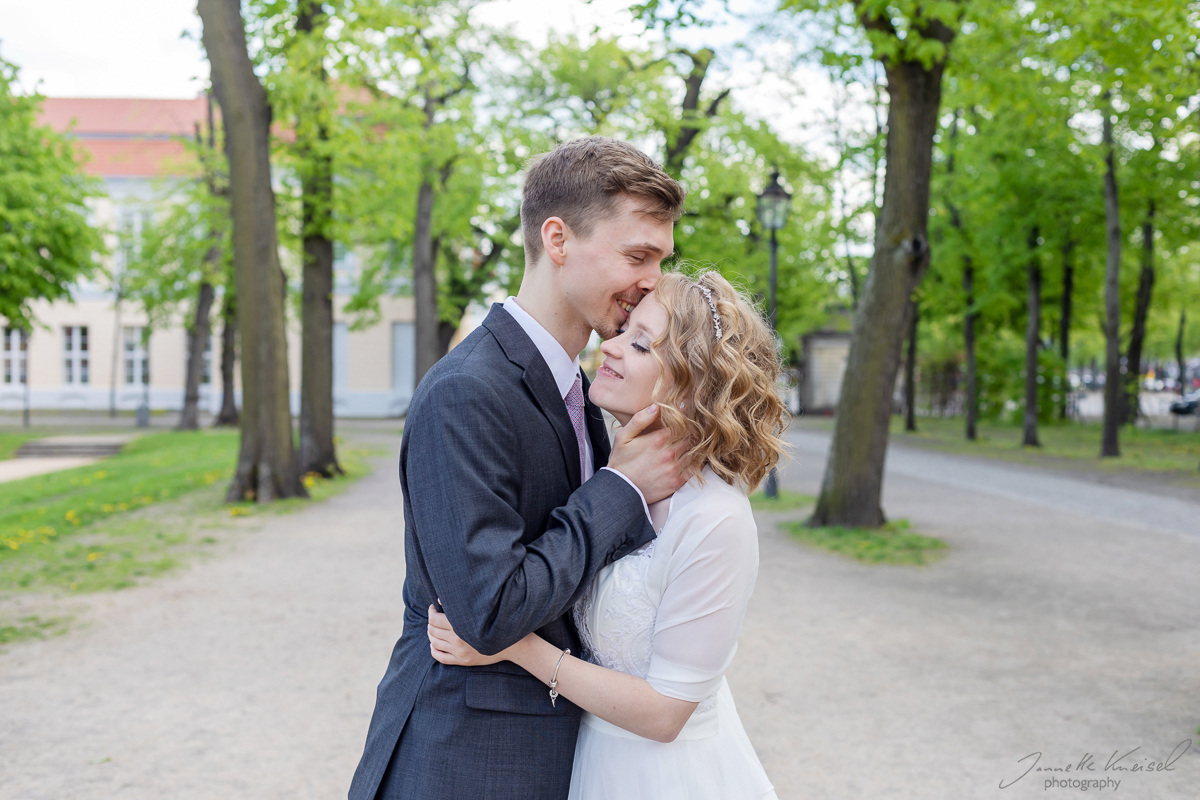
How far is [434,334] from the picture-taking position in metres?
18.7

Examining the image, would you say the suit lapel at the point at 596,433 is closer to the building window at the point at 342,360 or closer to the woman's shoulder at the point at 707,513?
the woman's shoulder at the point at 707,513

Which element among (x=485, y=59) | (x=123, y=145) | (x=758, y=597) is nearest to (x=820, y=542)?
(x=758, y=597)

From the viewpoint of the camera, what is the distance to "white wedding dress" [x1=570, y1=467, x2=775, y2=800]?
1.81 m

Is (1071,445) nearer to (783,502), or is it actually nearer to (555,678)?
(783,502)

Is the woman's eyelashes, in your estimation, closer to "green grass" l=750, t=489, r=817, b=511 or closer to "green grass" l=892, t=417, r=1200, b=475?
"green grass" l=750, t=489, r=817, b=511

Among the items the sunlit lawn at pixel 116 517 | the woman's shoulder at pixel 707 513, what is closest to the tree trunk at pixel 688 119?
the sunlit lawn at pixel 116 517

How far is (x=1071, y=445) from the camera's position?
23.3 m

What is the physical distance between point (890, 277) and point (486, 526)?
904cm

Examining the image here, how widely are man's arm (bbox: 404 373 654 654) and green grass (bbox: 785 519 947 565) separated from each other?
319 inches

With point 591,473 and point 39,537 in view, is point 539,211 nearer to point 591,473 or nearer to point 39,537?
point 591,473

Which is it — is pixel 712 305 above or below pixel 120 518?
above

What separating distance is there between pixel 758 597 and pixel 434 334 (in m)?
12.2

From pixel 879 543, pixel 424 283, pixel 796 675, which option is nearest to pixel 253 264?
pixel 424 283

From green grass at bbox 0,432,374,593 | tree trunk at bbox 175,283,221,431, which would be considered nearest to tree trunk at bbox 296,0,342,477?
green grass at bbox 0,432,374,593
